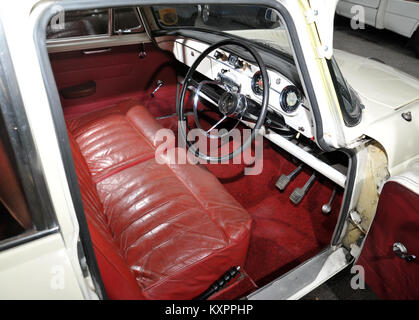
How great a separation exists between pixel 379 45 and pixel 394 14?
683 mm

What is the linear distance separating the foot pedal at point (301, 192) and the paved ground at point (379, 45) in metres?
3.59

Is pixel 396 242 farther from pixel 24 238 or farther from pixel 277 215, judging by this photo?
pixel 24 238

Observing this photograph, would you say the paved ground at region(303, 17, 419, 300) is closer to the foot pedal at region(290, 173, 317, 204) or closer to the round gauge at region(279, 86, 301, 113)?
the foot pedal at region(290, 173, 317, 204)

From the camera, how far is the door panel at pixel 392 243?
1271mm

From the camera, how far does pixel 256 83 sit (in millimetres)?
1889

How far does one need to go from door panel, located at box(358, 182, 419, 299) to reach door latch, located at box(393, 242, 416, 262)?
0.01 metres

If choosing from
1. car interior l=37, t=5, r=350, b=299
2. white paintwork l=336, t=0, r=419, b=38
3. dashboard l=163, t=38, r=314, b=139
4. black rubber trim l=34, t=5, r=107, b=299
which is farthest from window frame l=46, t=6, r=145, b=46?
white paintwork l=336, t=0, r=419, b=38

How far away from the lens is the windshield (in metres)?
2.07

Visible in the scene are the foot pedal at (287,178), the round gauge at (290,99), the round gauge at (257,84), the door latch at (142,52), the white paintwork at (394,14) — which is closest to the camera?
the round gauge at (290,99)

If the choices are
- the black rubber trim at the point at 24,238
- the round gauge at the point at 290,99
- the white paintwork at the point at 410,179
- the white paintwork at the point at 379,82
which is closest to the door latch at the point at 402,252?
the white paintwork at the point at 410,179

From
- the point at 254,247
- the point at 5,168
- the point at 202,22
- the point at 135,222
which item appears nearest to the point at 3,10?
the point at 5,168

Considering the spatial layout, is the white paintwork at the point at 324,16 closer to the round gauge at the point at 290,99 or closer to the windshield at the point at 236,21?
the round gauge at the point at 290,99

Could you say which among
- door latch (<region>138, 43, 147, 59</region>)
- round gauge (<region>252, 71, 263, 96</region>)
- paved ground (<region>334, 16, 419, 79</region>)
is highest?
door latch (<region>138, 43, 147, 59</region>)

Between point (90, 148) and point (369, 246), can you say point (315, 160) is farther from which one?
point (90, 148)
